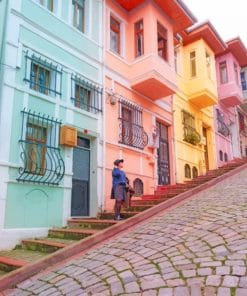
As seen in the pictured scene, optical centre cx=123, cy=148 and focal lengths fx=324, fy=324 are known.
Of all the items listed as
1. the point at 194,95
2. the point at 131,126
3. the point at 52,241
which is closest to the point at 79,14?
the point at 131,126

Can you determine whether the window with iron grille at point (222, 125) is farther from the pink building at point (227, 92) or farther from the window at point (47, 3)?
the window at point (47, 3)

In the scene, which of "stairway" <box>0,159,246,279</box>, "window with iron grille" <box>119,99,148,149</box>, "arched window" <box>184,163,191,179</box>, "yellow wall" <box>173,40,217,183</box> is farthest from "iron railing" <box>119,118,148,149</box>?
"arched window" <box>184,163,191,179</box>

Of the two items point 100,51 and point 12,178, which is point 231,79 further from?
point 12,178

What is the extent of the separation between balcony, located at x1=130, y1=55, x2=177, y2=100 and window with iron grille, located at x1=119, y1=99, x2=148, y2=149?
0.82 metres

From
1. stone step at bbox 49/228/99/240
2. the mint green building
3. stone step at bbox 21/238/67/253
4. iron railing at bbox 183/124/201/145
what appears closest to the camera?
stone step at bbox 21/238/67/253

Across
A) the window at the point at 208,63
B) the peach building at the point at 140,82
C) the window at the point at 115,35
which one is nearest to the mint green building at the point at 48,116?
the peach building at the point at 140,82

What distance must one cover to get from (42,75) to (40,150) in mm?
2201

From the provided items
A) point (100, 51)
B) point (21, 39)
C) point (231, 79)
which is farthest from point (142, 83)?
point (231, 79)

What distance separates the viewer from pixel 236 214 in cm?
661

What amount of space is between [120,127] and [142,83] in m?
2.01

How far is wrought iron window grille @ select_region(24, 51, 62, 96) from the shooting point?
8.57 m

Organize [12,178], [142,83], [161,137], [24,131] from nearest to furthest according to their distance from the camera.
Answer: [12,178] → [24,131] → [142,83] → [161,137]

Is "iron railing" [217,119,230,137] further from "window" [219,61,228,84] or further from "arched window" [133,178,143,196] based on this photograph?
"arched window" [133,178,143,196]

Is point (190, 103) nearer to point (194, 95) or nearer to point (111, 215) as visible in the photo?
point (194, 95)
